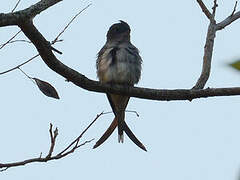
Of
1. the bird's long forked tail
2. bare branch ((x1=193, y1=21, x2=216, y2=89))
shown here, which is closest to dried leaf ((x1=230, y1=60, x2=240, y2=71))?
bare branch ((x1=193, y1=21, x2=216, y2=89))

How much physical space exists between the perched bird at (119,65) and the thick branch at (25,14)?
218 cm

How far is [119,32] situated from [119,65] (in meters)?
0.68

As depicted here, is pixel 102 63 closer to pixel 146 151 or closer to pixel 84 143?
pixel 146 151

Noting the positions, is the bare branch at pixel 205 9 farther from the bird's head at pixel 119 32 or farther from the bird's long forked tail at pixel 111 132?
the bird's head at pixel 119 32

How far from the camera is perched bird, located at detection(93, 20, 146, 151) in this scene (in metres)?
5.20

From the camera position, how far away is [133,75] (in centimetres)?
540

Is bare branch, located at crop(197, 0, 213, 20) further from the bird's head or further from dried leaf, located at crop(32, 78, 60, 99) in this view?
dried leaf, located at crop(32, 78, 60, 99)

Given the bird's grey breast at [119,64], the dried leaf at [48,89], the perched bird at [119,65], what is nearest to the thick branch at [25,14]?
the dried leaf at [48,89]

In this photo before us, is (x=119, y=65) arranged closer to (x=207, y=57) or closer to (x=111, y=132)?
(x=111, y=132)

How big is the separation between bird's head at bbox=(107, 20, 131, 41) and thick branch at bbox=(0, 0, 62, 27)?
3.04 metres

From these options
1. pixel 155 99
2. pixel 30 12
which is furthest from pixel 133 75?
pixel 30 12

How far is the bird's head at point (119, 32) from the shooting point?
5883 millimetres

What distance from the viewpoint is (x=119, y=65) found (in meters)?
5.37

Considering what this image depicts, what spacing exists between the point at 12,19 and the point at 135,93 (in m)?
1.20
